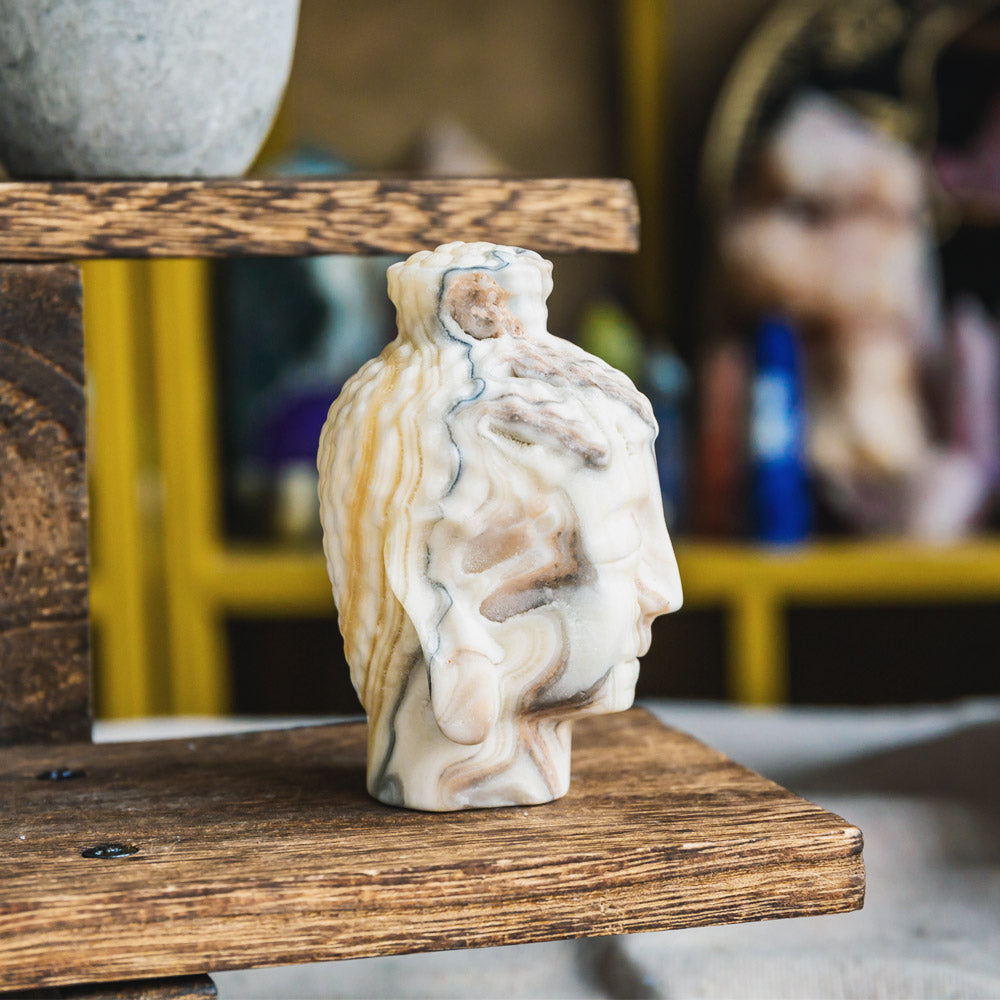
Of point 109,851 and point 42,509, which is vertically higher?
point 42,509

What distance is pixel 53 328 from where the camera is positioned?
0.67 metres

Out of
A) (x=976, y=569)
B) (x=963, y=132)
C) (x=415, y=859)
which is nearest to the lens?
(x=415, y=859)

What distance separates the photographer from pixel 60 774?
65cm

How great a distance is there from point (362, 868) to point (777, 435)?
1176mm

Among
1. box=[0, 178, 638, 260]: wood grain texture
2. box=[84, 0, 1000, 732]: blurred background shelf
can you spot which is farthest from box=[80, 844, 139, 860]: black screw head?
box=[84, 0, 1000, 732]: blurred background shelf

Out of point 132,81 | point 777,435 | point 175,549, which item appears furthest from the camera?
point 175,549

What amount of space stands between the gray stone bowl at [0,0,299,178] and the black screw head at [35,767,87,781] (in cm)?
27

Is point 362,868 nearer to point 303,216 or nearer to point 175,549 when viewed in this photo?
point 303,216

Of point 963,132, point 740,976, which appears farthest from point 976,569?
point 740,976

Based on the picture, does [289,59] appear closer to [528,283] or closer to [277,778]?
[528,283]

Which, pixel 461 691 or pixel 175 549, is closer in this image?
pixel 461 691

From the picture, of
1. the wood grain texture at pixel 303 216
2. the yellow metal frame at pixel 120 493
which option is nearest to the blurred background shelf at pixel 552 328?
the yellow metal frame at pixel 120 493

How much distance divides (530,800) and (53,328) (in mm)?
313

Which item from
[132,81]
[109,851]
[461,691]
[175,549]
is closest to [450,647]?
[461,691]
